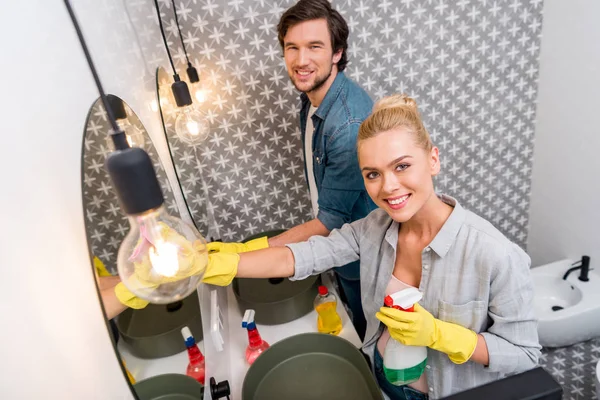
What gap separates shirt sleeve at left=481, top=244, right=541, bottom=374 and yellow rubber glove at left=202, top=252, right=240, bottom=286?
0.68m

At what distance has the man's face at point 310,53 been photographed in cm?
156

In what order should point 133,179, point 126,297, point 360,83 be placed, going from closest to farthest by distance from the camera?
point 133,179, point 126,297, point 360,83

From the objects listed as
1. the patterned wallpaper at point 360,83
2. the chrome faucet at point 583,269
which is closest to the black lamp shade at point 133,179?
the patterned wallpaper at point 360,83

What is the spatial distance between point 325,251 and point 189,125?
0.78m

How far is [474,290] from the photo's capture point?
1.04 metres

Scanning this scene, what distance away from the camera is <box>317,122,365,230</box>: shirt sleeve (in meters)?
1.43

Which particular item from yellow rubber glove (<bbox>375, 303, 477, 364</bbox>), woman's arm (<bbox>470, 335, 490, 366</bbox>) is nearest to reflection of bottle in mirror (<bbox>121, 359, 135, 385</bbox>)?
yellow rubber glove (<bbox>375, 303, 477, 364</bbox>)

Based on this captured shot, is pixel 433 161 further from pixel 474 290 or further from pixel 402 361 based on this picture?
pixel 402 361

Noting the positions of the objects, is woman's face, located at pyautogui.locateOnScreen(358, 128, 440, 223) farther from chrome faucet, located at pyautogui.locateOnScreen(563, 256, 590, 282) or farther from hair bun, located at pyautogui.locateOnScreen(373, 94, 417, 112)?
chrome faucet, located at pyautogui.locateOnScreen(563, 256, 590, 282)

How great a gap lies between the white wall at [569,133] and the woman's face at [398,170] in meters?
1.65

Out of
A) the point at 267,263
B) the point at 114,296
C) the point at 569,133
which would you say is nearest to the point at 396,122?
the point at 267,263

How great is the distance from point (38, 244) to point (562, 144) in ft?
8.70

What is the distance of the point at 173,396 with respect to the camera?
2.93 feet

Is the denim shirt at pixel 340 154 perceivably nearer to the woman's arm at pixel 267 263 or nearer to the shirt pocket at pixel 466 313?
the woman's arm at pixel 267 263
